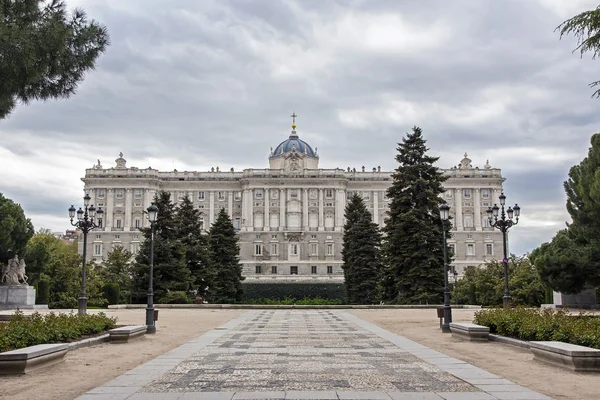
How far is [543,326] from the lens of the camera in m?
14.4

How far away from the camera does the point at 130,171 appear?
10569 cm

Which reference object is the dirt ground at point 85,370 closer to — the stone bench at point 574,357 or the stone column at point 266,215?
the stone bench at point 574,357

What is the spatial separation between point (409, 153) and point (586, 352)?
111ft

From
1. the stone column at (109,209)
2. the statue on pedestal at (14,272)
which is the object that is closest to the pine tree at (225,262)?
the statue on pedestal at (14,272)

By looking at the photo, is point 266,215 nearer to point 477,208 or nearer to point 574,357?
point 477,208

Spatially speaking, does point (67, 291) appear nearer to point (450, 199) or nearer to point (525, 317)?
point (525, 317)

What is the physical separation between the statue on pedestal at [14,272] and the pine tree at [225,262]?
67.1ft

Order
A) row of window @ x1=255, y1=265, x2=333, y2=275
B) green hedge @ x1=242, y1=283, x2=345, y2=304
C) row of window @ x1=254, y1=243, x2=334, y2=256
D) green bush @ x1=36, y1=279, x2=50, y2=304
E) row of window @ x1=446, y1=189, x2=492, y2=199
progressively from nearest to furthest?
green bush @ x1=36, y1=279, x2=50, y2=304
green hedge @ x1=242, y1=283, x2=345, y2=304
row of window @ x1=255, y1=265, x2=333, y2=275
row of window @ x1=254, y1=243, x2=334, y2=256
row of window @ x1=446, y1=189, x2=492, y2=199

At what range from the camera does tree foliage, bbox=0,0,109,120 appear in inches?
401

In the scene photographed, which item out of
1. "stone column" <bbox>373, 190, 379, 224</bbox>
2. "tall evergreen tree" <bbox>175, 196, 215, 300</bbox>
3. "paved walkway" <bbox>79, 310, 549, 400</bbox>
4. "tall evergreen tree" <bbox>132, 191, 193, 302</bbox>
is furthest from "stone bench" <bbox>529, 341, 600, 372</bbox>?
"stone column" <bbox>373, 190, 379, 224</bbox>

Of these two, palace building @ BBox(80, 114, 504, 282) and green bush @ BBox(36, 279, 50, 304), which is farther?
palace building @ BBox(80, 114, 504, 282)

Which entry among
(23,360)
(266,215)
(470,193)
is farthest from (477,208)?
(23,360)

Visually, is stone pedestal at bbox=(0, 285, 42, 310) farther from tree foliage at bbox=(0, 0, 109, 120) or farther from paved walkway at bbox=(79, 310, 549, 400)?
tree foliage at bbox=(0, 0, 109, 120)

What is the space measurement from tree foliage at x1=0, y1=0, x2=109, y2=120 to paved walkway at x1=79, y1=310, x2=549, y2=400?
5.13m
